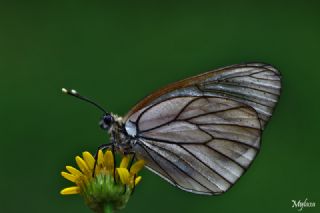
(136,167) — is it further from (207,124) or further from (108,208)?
(207,124)

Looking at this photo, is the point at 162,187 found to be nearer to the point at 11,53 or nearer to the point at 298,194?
the point at 298,194

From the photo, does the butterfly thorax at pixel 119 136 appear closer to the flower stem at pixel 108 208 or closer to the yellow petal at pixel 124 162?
the yellow petal at pixel 124 162

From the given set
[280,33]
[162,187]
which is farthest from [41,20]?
[162,187]

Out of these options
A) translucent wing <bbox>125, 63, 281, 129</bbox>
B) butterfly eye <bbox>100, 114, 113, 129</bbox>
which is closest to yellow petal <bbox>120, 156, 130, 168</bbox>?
butterfly eye <bbox>100, 114, 113, 129</bbox>

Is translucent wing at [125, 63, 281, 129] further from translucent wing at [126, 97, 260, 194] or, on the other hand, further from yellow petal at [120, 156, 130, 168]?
yellow petal at [120, 156, 130, 168]

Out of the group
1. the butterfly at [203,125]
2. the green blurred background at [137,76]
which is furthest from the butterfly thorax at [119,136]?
the green blurred background at [137,76]
